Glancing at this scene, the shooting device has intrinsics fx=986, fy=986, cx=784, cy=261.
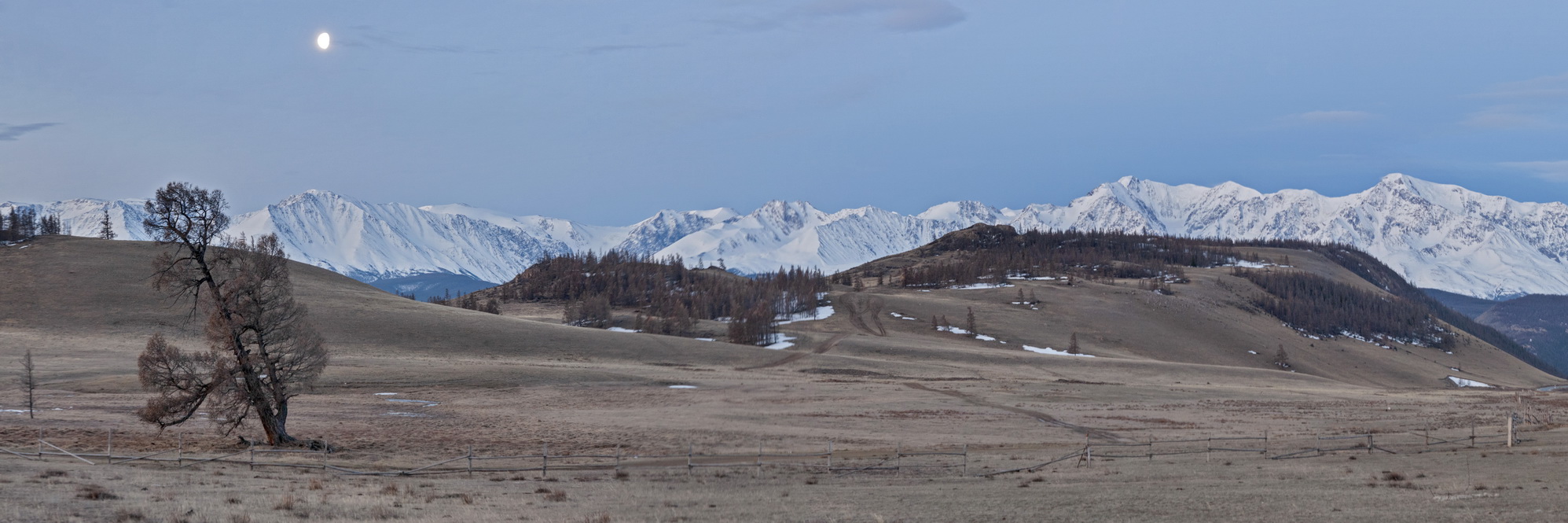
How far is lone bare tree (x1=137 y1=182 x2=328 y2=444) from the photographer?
1668 inches

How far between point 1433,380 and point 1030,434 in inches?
6848

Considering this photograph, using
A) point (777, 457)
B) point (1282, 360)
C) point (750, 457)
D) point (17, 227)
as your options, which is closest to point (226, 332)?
point (750, 457)

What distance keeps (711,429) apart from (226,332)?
25.0 meters

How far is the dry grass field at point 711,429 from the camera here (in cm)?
2659

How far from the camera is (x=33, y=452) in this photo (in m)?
37.2

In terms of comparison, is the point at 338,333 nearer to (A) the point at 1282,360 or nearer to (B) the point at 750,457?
(B) the point at 750,457

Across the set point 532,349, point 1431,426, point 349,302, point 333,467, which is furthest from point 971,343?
point 333,467

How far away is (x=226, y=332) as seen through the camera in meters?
43.2

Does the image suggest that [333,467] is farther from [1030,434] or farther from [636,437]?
[1030,434]

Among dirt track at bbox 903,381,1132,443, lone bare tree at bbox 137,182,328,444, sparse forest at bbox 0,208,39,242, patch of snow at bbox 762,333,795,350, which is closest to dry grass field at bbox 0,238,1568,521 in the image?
dirt track at bbox 903,381,1132,443

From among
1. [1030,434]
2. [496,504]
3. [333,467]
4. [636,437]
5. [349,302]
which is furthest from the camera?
[349,302]

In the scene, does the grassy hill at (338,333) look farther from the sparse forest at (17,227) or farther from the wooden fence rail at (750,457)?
the wooden fence rail at (750,457)

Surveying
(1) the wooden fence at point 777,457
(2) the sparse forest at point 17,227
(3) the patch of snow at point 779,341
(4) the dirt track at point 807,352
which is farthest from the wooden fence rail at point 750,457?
(2) the sparse forest at point 17,227

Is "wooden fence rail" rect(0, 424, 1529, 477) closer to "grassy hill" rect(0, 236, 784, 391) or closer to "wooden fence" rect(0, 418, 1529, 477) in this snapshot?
"wooden fence" rect(0, 418, 1529, 477)
